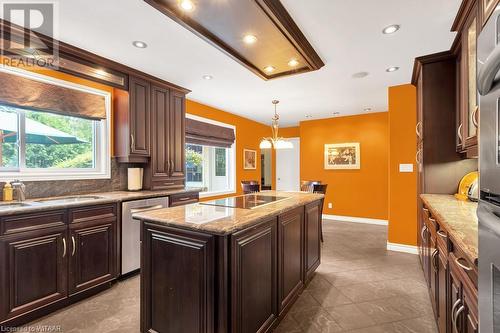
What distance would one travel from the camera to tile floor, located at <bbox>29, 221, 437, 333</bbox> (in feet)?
6.27

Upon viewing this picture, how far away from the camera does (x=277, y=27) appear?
2041 mm

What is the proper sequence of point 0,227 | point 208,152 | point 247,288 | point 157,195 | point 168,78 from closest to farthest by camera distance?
1. point 247,288
2. point 0,227
3. point 157,195
4. point 168,78
5. point 208,152

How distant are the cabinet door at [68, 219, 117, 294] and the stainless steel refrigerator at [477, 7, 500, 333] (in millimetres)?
2828

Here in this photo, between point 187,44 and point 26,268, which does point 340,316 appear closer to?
point 26,268

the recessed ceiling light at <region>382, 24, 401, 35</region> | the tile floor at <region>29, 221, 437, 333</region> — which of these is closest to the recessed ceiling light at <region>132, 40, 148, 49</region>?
the recessed ceiling light at <region>382, 24, 401, 35</region>

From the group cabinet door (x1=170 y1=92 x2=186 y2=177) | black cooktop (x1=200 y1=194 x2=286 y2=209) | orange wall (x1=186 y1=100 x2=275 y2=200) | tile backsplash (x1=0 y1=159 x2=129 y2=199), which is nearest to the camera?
black cooktop (x1=200 y1=194 x2=286 y2=209)

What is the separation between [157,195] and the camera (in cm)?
302

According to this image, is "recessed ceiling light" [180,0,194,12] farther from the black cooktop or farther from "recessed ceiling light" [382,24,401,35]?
"recessed ceiling light" [382,24,401,35]

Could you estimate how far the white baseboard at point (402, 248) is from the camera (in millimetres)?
3544

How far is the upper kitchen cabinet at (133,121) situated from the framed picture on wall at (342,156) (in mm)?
4359

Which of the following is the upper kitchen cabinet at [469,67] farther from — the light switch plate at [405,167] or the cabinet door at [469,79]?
the light switch plate at [405,167]

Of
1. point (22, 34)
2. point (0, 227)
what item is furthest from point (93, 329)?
point (22, 34)

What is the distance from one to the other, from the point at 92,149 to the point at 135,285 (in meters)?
1.83

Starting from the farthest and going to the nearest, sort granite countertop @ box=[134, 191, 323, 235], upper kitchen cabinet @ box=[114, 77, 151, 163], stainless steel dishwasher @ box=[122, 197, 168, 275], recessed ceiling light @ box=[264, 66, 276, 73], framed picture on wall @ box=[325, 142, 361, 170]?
1. framed picture on wall @ box=[325, 142, 361, 170]
2. upper kitchen cabinet @ box=[114, 77, 151, 163]
3. recessed ceiling light @ box=[264, 66, 276, 73]
4. stainless steel dishwasher @ box=[122, 197, 168, 275]
5. granite countertop @ box=[134, 191, 323, 235]
